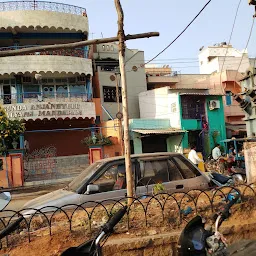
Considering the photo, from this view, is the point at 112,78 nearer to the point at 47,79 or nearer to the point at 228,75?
the point at 47,79

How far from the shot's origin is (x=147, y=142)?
928 inches

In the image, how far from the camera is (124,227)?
14.8ft

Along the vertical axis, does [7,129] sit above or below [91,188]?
above

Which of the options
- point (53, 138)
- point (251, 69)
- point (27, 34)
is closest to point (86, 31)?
point (27, 34)

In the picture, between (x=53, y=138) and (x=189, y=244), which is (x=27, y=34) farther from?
(x=189, y=244)

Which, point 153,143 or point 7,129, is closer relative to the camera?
point 7,129

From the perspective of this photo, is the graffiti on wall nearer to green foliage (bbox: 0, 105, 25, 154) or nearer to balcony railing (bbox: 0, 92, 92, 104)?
green foliage (bbox: 0, 105, 25, 154)

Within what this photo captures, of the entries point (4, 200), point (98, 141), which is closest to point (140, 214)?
point (4, 200)

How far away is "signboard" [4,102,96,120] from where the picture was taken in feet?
64.4

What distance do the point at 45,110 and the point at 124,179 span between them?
49.0ft

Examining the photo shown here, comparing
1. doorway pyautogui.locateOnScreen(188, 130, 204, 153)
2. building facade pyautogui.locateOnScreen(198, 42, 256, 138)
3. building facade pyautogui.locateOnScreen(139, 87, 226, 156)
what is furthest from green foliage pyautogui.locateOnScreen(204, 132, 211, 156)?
building facade pyautogui.locateOnScreen(198, 42, 256, 138)

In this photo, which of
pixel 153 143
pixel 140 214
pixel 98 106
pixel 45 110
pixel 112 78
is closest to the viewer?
pixel 140 214

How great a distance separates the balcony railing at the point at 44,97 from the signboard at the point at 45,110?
49cm

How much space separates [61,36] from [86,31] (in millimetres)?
1869
